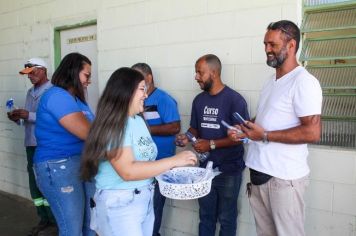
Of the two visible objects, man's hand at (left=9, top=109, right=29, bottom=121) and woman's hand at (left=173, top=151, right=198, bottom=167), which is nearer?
woman's hand at (left=173, top=151, right=198, bottom=167)

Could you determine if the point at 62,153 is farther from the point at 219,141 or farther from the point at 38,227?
the point at 38,227

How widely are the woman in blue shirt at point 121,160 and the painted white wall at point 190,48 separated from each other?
114 centimetres

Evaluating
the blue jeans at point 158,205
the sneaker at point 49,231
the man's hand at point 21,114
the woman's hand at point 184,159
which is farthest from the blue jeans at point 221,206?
the man's hand at point 21,114

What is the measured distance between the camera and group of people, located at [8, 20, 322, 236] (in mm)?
1852

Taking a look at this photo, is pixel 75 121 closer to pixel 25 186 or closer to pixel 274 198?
pixel 274 198

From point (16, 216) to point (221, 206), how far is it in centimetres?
285

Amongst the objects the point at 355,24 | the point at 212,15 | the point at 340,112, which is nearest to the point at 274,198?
the point at 340,112

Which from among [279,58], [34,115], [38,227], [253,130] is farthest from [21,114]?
[279,58]

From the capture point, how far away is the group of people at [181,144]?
185 cm

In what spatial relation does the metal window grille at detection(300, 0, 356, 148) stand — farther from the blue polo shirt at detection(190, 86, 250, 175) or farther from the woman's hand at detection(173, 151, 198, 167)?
the woman's hand at detection(173, 151, 198, 167)

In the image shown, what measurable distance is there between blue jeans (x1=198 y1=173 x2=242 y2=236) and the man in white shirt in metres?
0.63

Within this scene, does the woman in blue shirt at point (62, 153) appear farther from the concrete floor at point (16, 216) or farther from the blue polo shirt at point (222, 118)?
the concrete floor at point (16, 216)

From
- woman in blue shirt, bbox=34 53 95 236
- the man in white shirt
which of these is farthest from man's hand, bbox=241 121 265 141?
woman in blue shirt, bbox=34 53 95 236

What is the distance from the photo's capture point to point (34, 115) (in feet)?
12.8
